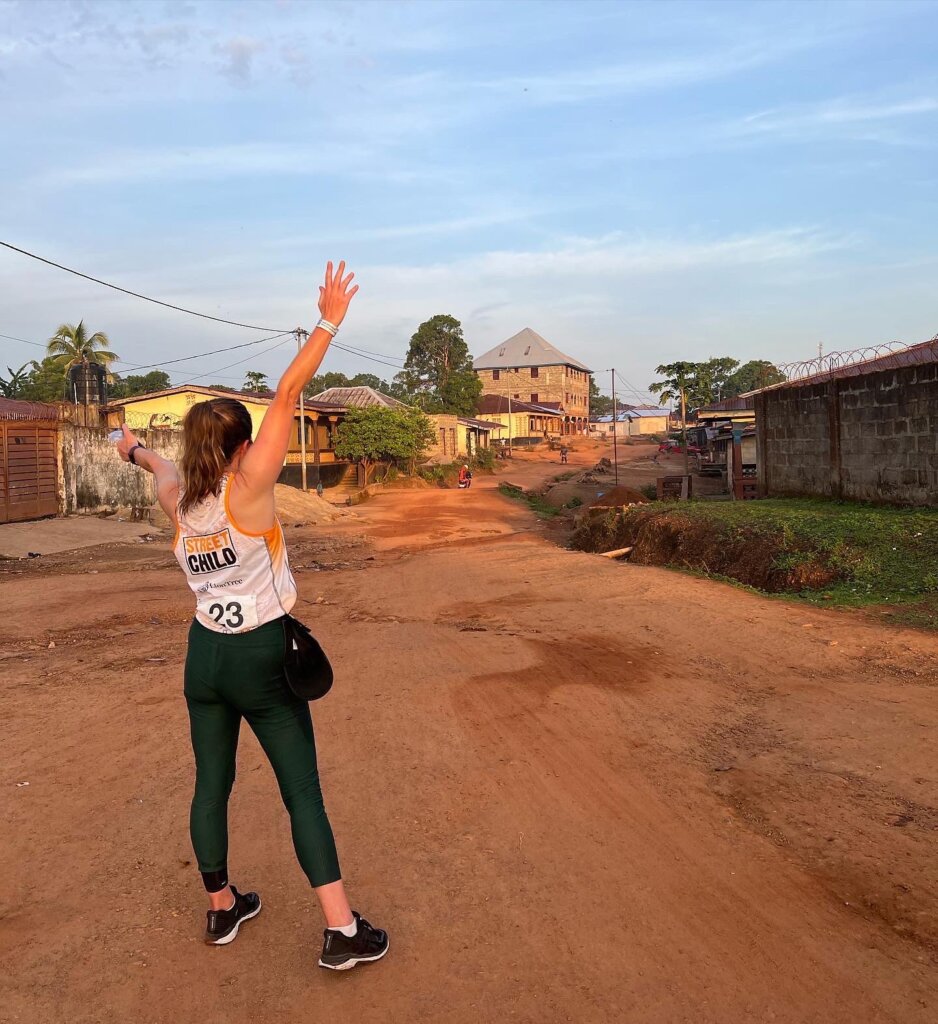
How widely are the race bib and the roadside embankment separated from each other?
23.6 ft

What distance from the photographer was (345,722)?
5504mm

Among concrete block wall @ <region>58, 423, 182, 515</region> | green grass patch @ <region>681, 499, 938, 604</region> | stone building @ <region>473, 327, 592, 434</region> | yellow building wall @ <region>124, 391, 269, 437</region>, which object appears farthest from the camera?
stone building @ <region>473, 327, 592, 434</region>

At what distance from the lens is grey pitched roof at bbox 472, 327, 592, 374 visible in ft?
279

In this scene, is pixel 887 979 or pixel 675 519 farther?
pixel 675 519

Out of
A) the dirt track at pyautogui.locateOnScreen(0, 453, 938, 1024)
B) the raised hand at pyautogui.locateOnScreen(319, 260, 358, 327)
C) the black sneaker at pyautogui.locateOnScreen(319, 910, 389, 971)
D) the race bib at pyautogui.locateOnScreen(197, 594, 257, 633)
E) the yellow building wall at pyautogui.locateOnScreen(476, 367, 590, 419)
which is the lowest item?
the dirt track at pyautogui.locateOnScreen(0, 453, 938, 1024)

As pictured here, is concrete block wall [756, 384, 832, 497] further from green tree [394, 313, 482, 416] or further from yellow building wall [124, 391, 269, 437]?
green tree [394, 313, 482, 416]

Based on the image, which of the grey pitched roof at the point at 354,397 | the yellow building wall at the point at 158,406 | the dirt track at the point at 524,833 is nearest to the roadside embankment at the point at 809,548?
the dirt track at the point at 524,833

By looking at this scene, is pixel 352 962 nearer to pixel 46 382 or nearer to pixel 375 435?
pixel 375 435

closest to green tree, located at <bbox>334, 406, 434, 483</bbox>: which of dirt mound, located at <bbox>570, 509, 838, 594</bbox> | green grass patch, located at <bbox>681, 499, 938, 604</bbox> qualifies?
dirt mound, located at <bbox>570, 509, 838, 594</bbox>

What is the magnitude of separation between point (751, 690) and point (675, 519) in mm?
7590

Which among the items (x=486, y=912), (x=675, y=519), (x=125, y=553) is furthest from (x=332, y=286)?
(x=125, y=553)

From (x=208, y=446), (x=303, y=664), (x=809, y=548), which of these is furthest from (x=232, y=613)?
(x=809, y=548)

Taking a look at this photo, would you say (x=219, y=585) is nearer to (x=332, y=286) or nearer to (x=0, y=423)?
(x=332, y=286)

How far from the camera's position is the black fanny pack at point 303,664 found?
2.77m
